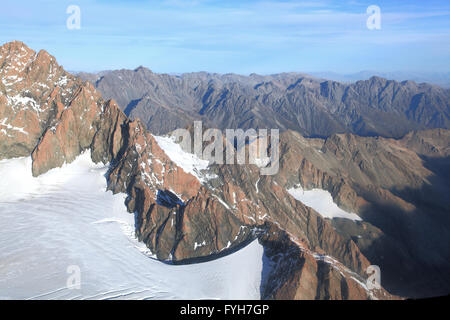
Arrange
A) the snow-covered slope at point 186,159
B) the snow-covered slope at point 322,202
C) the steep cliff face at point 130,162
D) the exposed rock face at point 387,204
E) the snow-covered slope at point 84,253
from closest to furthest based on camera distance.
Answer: the snow-covered slope at point 84,253, the steep cliff face at point 130,162, the snow-covered slope at point 186,159, the exposed rock face at point 387,204, the snow-covered slope at point 322,202

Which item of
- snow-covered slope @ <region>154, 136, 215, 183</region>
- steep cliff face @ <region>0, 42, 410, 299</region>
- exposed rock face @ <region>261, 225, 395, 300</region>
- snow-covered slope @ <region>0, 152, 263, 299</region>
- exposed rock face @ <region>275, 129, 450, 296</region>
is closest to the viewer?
exposed rock face @ <region>261, 225, 395, 300</region>

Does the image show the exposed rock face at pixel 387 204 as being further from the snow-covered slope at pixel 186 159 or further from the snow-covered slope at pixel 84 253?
the snow-covered slope at pixel 84 253

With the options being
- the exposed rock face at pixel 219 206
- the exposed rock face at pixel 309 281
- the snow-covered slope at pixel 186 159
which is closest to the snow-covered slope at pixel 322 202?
the exposed rock face at pixel 219 206

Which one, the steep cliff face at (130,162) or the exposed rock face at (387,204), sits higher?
the steep cliff face at (130,162)

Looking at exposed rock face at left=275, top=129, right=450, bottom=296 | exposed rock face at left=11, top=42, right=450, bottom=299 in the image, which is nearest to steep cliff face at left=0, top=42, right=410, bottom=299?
exposed rock face at left=11, top=42, right=450, bottom=299

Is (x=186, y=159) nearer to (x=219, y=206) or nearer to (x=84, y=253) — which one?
(x=219, y=206)

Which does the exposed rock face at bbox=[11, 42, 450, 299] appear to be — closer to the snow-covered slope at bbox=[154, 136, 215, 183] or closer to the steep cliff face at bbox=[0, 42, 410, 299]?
the steep cliff face at bbox=[0, 42, 410, 299]
